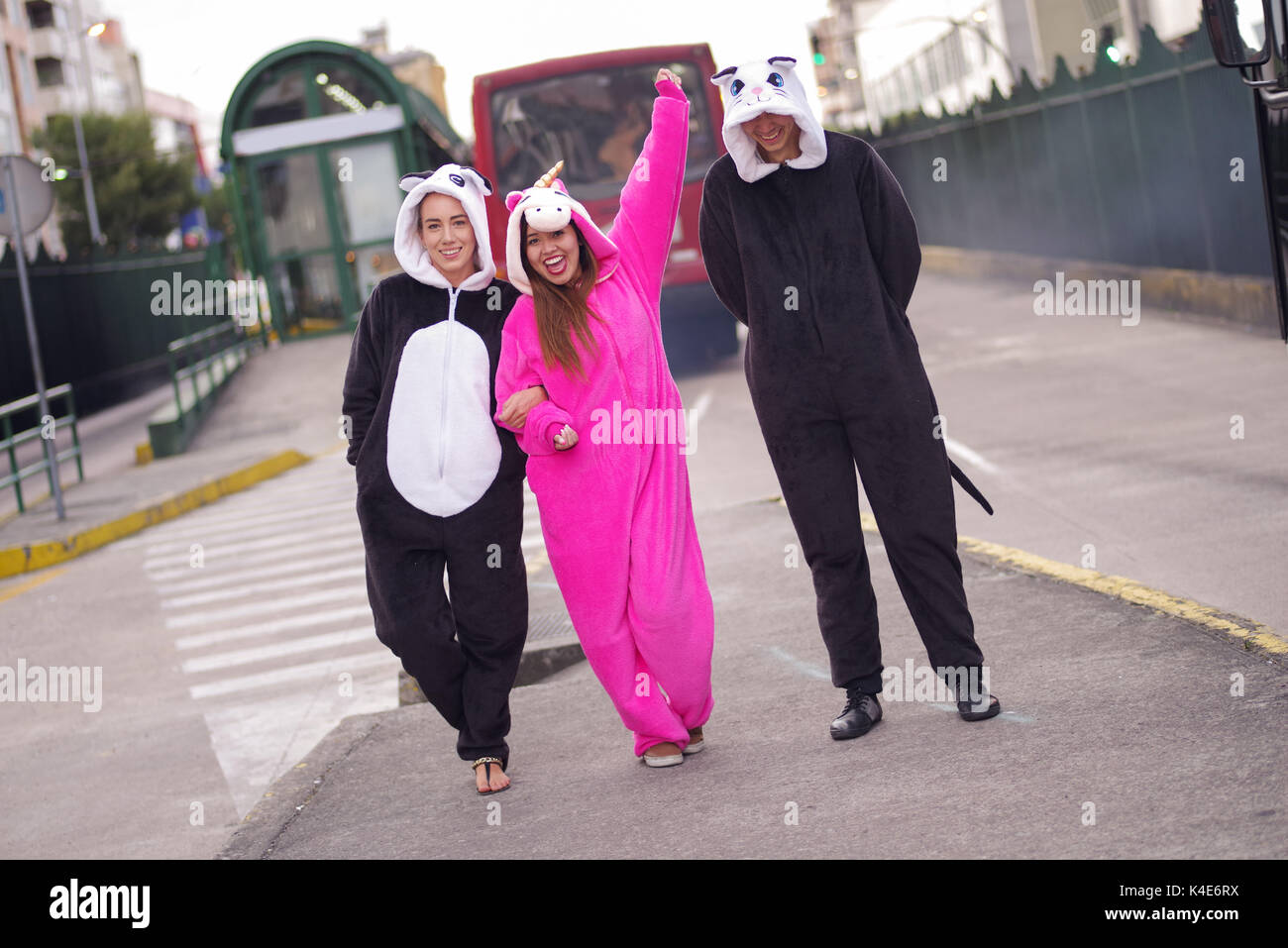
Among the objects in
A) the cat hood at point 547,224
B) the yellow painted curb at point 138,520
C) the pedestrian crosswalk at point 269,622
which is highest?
the cat hood at point 547,224

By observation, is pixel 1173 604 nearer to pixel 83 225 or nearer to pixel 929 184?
pixel 929 184

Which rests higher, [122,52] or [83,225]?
[122,52]

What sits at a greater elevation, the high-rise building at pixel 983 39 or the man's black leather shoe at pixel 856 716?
the high-rise building at pixel 983 39

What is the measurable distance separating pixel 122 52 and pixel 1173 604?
89544 mm

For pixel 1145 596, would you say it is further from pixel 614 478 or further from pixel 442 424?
pixel 442 424

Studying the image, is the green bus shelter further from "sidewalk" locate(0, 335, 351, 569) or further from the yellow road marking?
the yellow road marking

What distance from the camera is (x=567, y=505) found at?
4273 millimetres

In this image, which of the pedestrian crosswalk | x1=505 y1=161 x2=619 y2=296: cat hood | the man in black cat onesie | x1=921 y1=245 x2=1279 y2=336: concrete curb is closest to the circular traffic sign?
the pedestrian crosswalk

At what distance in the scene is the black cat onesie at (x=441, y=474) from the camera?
4398 millimetres

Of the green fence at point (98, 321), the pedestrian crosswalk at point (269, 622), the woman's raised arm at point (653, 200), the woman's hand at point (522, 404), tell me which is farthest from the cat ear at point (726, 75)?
the green fence at point (98, 321)

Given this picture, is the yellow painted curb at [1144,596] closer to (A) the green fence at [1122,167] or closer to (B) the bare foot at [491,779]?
(B) the bare foot at [491,779]

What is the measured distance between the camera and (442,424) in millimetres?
4418

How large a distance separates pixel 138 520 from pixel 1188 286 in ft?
32.1

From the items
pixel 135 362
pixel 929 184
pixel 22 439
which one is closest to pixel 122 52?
pixel 135 362
